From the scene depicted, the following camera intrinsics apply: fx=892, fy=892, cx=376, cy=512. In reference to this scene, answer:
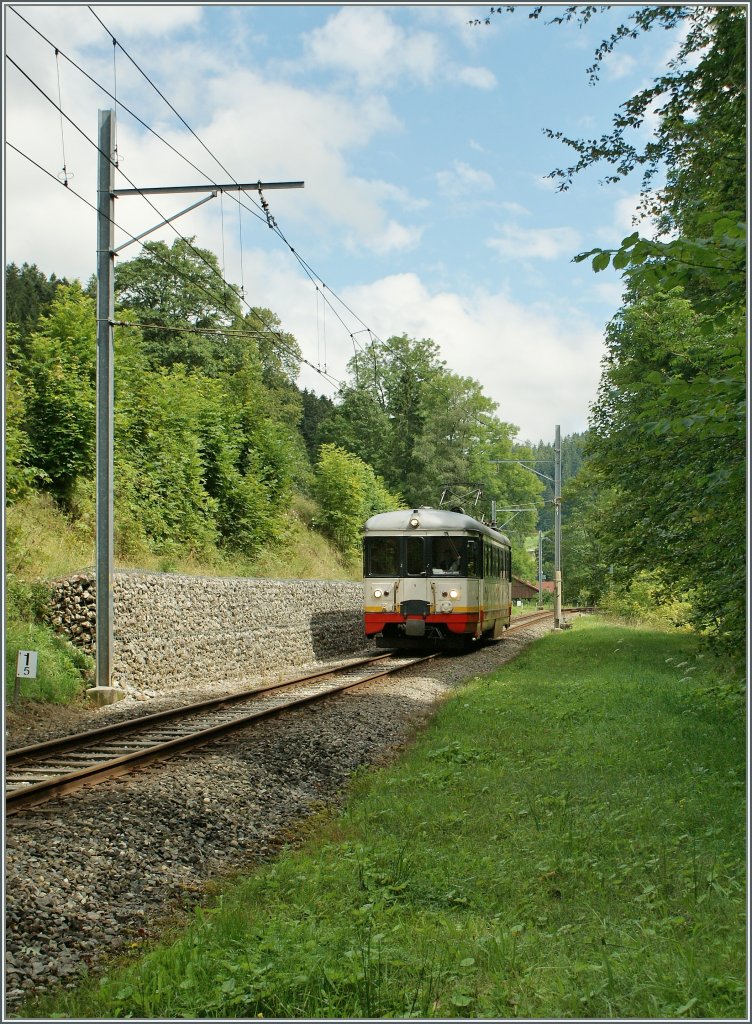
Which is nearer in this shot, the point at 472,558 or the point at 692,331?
the point at 692,331

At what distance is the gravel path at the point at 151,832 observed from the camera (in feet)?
14.6

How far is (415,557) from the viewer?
770 inches

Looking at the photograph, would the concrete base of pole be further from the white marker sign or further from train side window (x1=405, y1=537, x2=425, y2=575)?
train side window (x1=405, y1=537, x2=425, y2=575)

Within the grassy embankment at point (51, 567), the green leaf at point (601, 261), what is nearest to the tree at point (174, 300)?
the grassy embankment at point (51, 567)

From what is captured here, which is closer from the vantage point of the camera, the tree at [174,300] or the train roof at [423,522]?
the train roof at [423,522]

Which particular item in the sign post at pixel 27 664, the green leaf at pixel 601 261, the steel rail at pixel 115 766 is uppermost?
the green leaf at pixel 601 261

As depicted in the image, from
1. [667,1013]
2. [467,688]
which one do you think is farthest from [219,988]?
[467,688]

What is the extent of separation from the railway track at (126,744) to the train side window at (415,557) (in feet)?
18.6

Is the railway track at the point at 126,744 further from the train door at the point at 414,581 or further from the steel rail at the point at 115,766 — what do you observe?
the train door at the point at 414,581

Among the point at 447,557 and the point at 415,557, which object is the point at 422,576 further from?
the point at 447,557

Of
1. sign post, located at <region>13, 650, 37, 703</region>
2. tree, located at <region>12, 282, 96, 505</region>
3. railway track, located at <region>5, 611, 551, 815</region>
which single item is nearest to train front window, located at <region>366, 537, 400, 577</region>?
railway track, located at <region>5, 611, 551, 815</region>

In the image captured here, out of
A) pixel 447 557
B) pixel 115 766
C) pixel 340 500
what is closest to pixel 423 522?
pixel 447 557

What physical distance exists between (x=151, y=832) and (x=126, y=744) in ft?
10.6

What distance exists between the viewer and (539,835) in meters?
5.81
